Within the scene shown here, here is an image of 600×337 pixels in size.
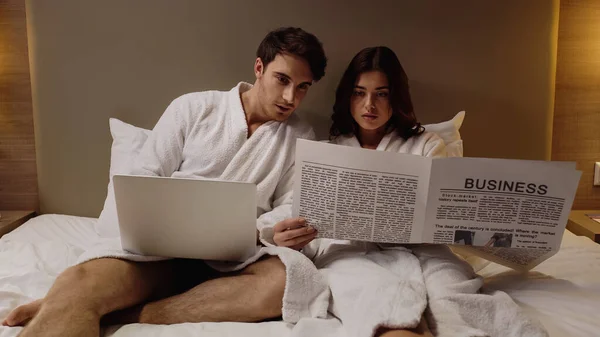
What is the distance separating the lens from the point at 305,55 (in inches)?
56.3

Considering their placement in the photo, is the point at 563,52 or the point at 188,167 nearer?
the point at 188,167

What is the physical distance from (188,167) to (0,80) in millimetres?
952

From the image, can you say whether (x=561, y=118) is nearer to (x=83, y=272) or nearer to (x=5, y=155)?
(x=83, y=272)

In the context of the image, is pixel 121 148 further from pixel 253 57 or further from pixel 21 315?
pixel 21 315

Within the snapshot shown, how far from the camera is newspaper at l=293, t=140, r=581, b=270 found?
1.08m

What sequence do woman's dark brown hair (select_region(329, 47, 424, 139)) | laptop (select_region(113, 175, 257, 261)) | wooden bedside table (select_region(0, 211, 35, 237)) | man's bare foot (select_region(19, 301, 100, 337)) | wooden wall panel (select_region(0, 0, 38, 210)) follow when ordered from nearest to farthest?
man's bare foot (select_region(19, 301, 100, 337)) < laptop (select_region(113, 175, 257, 261)) < woman's dark brown hair (select_region(329, 47, 424, 139)) < wooden bedside table (select_region(0, 211, 35, 237)) < wooden wall panel (select_region(0, 0, 38, 210))

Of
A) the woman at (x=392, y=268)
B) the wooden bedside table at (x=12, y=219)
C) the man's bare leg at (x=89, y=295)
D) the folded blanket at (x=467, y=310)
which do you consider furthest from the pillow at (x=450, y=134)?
the wooden bedside table at (x=12, y=219)

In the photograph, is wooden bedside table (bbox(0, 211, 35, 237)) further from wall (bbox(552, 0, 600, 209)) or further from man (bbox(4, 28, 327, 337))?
wall (bbox(552, 0, 600, 209))

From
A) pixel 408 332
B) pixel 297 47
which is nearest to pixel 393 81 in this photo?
pixel 297 47

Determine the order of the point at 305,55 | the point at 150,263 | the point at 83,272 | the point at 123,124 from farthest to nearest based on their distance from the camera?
the point at 123,124
the point at 305,55
the point at 150,263
the point at 83,272

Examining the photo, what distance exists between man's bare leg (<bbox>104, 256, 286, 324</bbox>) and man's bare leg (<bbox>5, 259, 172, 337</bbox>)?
0.18ft

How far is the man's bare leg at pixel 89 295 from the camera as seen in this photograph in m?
0.94

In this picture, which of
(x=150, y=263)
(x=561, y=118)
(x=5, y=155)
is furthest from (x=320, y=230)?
(x=5, y=155)

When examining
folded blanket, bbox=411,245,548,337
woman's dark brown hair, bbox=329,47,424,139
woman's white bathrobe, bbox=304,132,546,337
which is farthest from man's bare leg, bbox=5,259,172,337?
woman's dark brown hair, bbox=329,47,424,139
